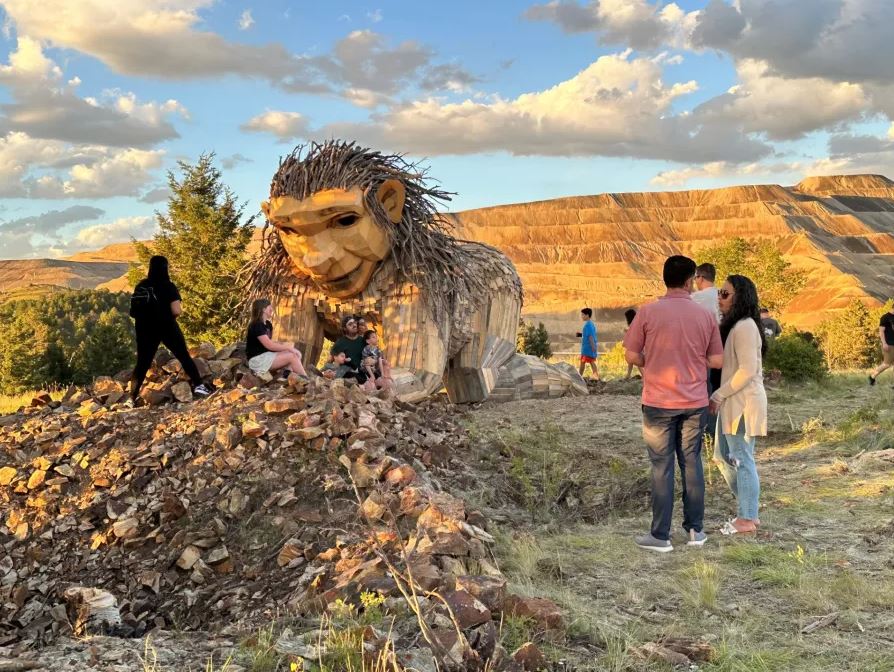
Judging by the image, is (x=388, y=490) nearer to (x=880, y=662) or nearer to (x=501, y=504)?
(x=501, y=504)

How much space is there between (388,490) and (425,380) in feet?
12.7

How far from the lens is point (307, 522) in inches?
164

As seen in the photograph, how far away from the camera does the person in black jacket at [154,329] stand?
5953 mm

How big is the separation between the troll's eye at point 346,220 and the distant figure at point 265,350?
177cm

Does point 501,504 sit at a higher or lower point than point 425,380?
lower

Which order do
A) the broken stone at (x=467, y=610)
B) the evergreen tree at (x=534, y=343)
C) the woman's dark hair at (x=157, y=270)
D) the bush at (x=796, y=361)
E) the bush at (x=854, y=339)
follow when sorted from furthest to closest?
the bush at (x=854, y=339), the evergreen tree at (x=534, y=343), the bush at (x=796, y=361), the woman's dark hair at (x=157, y=270), the broken stone at (x=467, y=610)

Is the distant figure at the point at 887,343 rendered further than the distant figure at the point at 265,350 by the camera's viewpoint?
Yes

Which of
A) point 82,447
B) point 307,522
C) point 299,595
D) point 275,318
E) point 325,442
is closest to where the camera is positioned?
point 299,595

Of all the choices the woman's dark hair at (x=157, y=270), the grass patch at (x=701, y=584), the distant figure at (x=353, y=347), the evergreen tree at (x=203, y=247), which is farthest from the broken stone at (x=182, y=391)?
the evergreen tree at (x=203, y=247)

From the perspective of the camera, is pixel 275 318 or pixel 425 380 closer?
pixel 425 380

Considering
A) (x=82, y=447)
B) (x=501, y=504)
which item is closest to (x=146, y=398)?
(x=82, y=447)

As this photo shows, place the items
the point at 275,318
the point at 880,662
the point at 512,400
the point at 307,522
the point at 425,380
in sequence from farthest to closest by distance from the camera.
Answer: the point at 512,400, the point at 275,318, the point at 425,380, the point at 307,522, the point at 880,662

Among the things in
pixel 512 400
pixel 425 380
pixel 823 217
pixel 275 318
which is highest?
pixel 823 217

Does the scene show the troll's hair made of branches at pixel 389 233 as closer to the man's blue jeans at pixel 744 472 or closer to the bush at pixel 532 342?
the man's blue jeans at pixel 744 472
